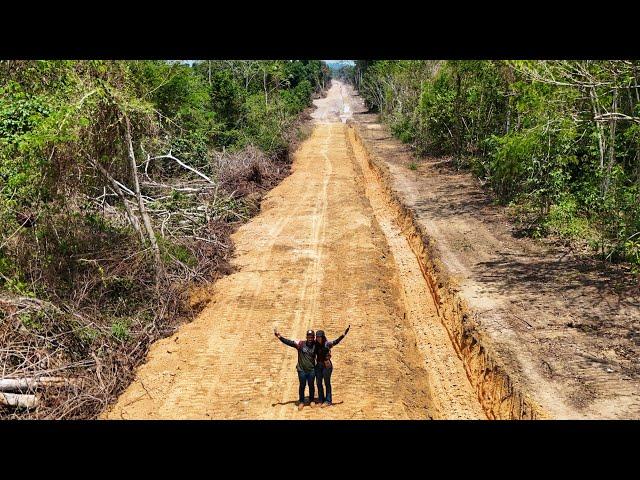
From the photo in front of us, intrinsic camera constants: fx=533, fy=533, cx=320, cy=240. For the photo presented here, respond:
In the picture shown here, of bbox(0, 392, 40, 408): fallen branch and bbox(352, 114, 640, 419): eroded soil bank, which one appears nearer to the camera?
bbox(0, 392, 40, 408): fallen branch

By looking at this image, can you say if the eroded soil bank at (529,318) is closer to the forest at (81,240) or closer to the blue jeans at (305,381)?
the blue jeans at (305,381)

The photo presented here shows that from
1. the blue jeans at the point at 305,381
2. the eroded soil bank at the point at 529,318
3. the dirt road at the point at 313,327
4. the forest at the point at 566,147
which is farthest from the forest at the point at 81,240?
the forest at the point at 566,147

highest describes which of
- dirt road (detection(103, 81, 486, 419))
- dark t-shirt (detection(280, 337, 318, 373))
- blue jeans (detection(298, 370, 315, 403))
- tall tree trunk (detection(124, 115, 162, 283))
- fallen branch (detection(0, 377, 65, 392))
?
tall tree trunk (detection(124, 115, 162, 283))

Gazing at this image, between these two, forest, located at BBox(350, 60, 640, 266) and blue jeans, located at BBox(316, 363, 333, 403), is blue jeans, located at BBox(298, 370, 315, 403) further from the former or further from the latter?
forest, located at BBox(350, 60, 640, 266)

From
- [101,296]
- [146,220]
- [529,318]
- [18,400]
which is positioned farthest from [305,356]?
[146,220]

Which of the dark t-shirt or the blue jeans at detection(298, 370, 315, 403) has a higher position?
the dark t-shirt

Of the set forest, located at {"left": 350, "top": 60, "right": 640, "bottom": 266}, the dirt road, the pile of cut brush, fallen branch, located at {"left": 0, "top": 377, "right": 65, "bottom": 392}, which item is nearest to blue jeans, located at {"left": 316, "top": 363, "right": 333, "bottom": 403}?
the dirt road
